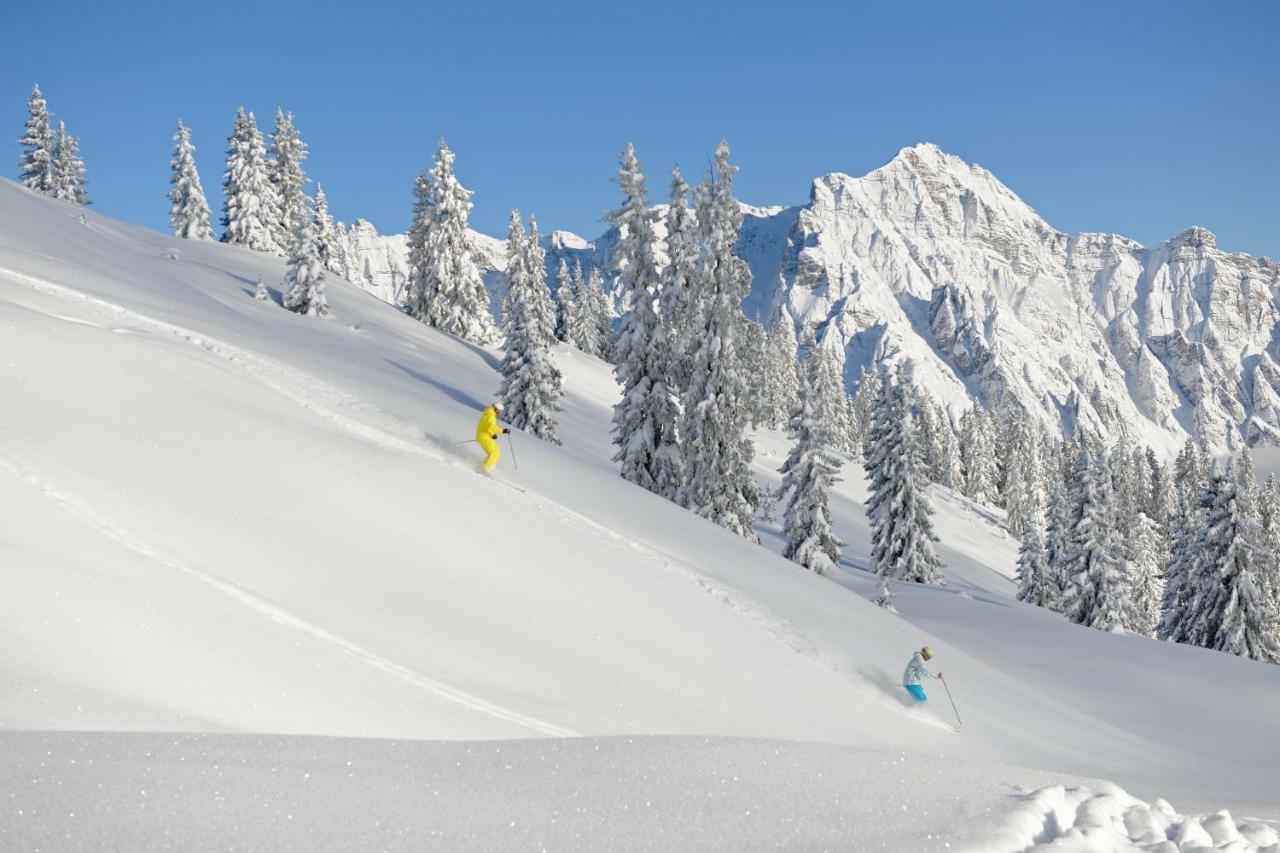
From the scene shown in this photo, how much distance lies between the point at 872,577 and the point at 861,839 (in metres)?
36.5

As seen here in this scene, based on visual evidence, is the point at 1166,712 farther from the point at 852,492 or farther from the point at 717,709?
the point at 852,492

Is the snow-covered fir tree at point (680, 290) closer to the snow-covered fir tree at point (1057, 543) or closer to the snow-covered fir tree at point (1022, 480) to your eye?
the snow-covered fir tree at point (1057, 543)

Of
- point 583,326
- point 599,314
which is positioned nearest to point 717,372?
point 583,326

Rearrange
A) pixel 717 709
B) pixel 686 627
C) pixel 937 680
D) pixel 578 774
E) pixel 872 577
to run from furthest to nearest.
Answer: pixel 872 577 → pixel 937 680 → pixel 686 627 → pixel 717 709 → pixel 578 774

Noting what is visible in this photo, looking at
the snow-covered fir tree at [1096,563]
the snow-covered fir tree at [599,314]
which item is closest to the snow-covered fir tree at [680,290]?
the snow-covered fir tree at [1096,563]

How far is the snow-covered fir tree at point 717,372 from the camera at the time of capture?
29219 mm

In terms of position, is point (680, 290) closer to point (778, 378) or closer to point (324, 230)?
point (324, 230)

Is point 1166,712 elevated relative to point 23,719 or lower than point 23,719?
elevated

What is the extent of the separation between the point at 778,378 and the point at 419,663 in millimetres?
86266

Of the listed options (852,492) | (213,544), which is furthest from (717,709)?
(852,492)

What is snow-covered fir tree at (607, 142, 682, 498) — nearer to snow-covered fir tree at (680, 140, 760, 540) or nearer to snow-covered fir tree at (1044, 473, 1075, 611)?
snow-covered fir tree at (680, 140, 760, 540)

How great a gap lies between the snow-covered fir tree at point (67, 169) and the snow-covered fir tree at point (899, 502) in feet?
204

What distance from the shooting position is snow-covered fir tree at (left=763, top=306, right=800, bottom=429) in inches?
3506

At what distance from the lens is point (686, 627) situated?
13070 millimetres
